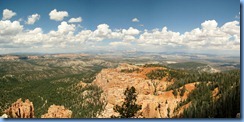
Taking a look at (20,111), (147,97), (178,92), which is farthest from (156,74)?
(20,111)

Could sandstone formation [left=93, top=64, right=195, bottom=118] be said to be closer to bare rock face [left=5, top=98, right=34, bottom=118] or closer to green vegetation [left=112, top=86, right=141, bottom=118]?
green vegetation [left=112, top=86, right=141, bottom=118]

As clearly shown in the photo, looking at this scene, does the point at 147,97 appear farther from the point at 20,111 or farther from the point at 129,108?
the point at 20,111

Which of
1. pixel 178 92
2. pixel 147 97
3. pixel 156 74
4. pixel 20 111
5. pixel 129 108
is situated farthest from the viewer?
pixel 156 74

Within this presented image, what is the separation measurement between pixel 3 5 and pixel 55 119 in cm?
592

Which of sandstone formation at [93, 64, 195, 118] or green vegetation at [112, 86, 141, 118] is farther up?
green vegetation at [112, 86, 141, 118]

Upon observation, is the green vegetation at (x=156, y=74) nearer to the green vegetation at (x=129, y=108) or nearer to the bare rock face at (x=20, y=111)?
the green vegetation at (x=129, y=108)

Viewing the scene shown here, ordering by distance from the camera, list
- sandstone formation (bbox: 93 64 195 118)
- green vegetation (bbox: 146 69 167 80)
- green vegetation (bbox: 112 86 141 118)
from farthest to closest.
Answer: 1. green vegetation (bbox: 146 69 167 80)
2. sandstone formation (bbox: 93 64 195 118)
3. green vegetation (bbox: 112 86 141 118)

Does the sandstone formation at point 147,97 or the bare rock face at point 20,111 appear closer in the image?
the bare rock face at point 20,111

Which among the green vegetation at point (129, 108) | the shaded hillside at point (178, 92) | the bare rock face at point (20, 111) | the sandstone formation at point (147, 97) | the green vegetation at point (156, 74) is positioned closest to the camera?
the green vegetation at point (129, 108)

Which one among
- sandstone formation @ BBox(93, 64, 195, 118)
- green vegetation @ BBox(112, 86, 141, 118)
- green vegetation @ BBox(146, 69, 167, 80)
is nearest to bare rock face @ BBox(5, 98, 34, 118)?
sandstone formation @ BBox(93, 64, 195, 118)

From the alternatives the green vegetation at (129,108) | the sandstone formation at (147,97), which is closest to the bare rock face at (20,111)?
the sandstone formation at (147,97)

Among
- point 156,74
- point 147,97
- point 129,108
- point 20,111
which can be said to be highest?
point 129,108

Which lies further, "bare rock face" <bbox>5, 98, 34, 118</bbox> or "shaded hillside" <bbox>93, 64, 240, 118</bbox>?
"shaded hillside" <bbox>93, 64, 240, 118</bbox>

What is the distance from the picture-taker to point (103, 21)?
53.1 ft
